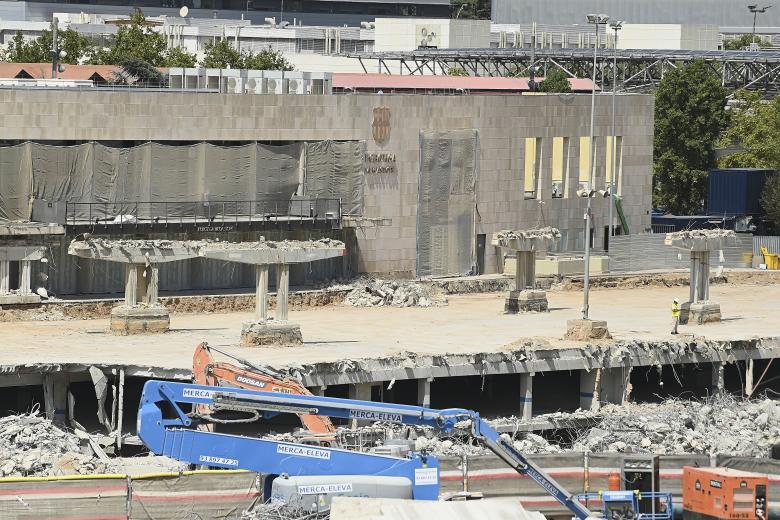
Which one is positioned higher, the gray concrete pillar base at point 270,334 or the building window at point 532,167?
the building window at point 532,167

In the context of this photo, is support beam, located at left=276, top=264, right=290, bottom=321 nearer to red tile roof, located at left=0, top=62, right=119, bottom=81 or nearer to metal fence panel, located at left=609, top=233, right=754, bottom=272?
metal fence panel, located at left=609, top=233, right=754, bottom=272

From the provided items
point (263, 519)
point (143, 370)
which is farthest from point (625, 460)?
point (143, 370)

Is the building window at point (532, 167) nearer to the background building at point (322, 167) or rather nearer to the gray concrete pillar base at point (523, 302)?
the background building at point (322, 167)

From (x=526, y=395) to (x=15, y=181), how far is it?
18.7m

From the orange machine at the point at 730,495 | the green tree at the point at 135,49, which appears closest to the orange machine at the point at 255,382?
the orange machine at the point at 730,495

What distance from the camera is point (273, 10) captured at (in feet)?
560

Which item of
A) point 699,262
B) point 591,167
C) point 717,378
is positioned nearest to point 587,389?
point 717,378

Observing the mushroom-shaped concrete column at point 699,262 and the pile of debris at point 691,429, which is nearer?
the pile of debris at point 691,429

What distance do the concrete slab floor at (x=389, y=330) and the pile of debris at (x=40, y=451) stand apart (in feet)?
12.3

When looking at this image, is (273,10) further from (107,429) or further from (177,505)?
(177,505)

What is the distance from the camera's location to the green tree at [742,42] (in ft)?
453

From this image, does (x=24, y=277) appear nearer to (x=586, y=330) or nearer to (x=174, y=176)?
(x=174, y=176)

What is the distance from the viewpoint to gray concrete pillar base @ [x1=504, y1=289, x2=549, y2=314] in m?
63.3

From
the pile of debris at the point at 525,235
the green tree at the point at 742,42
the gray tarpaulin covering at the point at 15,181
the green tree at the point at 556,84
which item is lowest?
the pile of debris at the point at 525,235
